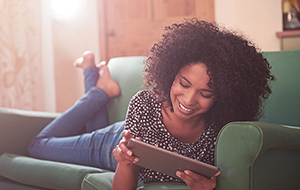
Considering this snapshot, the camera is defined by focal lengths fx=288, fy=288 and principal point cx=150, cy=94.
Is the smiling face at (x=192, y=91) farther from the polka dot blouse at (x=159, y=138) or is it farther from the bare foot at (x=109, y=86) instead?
the bare foot at (x=109, y=86)

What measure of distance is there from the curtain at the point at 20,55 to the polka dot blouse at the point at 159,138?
1.53 m

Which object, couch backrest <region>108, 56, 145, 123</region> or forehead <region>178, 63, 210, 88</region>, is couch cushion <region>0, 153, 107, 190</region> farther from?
forehead <region>178, 63, 210, 88</region>

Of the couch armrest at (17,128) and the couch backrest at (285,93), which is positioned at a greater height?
the couch backrest at (285,93)

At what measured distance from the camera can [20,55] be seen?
7.81 ft

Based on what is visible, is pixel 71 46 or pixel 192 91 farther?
pixel 71 46

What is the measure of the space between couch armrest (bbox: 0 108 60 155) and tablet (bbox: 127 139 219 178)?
967 millimetres

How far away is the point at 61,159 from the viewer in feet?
4.85

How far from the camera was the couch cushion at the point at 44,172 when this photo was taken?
1.19 metres

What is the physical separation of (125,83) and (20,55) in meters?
1.19

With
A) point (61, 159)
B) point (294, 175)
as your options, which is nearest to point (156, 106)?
point (294, 175)

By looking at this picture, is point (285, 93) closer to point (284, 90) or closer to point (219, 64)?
point (284, 90)

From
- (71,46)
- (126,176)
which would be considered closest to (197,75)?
(126,176)

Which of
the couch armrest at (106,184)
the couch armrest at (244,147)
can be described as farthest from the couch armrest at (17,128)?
the couch armrest at (244,147)

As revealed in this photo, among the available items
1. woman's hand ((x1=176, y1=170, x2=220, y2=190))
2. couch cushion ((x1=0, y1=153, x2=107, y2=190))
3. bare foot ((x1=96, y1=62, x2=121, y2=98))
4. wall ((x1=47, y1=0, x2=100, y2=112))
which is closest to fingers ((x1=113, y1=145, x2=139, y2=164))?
woman's hand ((x1=176, y1=170, x2=220, y2=190))
